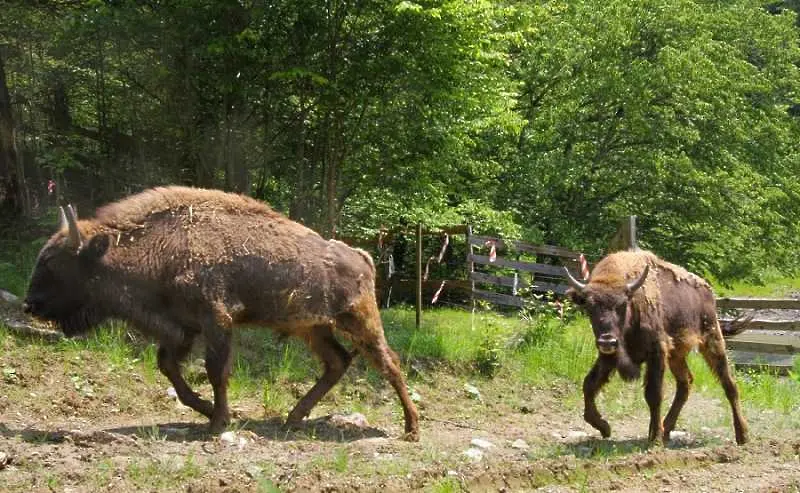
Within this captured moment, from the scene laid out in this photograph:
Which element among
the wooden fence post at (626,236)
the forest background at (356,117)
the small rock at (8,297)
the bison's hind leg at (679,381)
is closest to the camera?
the bison's hind leg at (679,381)

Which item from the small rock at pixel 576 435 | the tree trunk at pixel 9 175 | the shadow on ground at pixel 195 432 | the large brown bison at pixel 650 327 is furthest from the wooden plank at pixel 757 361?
the tree trunk at pixel 9 175

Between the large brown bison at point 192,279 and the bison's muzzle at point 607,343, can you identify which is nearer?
the large brown bison at point 192,279

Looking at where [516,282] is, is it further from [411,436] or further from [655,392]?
[411,436]

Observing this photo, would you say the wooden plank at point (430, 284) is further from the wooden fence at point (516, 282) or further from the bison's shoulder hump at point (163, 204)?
the bison's shoulder hump at point (163, 204)

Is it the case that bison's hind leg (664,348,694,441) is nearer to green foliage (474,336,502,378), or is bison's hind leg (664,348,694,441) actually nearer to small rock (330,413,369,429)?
green foliage (474,336,502,378)

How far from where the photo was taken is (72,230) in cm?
805

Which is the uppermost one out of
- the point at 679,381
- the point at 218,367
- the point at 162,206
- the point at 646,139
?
the point at 646,139

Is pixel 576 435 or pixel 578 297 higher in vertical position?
pixel 578 297

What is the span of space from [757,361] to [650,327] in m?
7.49

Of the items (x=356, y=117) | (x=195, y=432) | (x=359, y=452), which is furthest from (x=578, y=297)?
(x=356, y=117)

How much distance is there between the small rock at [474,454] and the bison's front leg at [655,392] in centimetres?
205

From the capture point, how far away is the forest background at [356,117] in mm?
12320

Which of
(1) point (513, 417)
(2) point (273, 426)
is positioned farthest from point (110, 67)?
(1) point (513, 417)

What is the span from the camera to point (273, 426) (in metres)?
8.84
